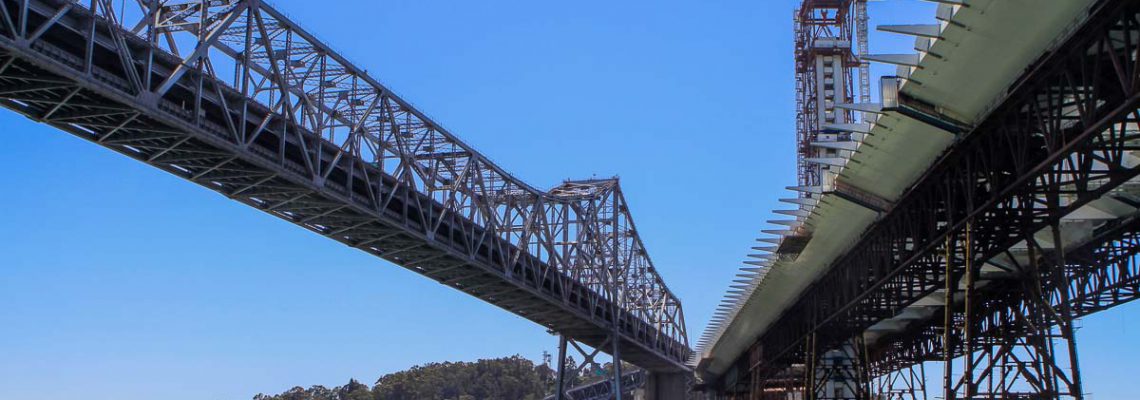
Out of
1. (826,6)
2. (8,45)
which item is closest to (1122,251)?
(8,45)

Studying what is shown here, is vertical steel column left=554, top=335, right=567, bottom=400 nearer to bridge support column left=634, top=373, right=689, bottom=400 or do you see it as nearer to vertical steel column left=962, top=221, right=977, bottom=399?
bridge support column left=634, top=373, right=689, bottom=400

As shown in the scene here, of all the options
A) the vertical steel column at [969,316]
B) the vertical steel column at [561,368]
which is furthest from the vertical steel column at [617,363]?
the vertical steel column at [969,316]

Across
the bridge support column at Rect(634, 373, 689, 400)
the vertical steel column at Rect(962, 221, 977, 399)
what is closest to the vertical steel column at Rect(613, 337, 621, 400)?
the bridge support column at Rect(634, 373, 689, 400)

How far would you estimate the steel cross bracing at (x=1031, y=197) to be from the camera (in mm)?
20594

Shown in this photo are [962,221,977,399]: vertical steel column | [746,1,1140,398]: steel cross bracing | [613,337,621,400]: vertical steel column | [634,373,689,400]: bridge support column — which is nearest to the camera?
[746,1,1140,398]: steel cross bracing

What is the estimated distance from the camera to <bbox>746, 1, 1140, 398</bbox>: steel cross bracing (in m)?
20.6

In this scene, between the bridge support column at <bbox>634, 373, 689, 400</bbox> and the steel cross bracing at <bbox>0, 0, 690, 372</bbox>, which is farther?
the bridge support column at <bbox>634, 373, 689, 400</bbox>

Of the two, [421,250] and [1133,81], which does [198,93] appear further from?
[1133,81]

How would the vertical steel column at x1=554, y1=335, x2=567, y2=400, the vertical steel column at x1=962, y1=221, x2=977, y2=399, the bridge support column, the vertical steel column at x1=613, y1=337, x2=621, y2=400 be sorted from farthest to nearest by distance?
the bridge support column < the vertical steel column at x1=554, y1=335, x2=567, y2=400 < the vertical steel column at x1=613, y1=337, x2=621, y2=400 < the vertical steel column at x1=962, y1=221, x2=977, y2=399

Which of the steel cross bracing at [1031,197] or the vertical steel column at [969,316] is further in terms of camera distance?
the vertical steel column at [969,316]

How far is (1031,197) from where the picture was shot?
82.4 ft

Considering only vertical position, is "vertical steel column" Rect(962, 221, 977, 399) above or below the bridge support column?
below

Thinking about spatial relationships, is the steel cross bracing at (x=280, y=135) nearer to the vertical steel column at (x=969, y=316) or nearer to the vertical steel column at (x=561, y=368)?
the vertical steel column at (x=561, y=368)

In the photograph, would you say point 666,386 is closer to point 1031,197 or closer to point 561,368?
point 561,368
